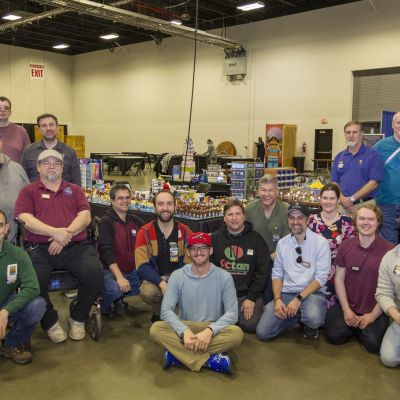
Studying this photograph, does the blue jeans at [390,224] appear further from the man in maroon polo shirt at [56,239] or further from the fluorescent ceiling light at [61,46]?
the fluorescent ceiling light at [61,46]

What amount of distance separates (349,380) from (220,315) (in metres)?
0.89

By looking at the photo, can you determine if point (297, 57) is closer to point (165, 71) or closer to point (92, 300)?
point (165, 71)

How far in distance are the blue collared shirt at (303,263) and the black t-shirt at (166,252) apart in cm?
78

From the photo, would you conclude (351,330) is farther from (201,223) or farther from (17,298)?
(17,298)

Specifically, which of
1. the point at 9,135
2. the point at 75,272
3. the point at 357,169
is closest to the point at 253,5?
the point at 357,169

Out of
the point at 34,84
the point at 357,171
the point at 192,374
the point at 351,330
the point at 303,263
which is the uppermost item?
the point at 34,84

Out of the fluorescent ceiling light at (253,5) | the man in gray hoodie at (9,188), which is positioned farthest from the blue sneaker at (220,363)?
the fluorescent ceiling light at (253,5)

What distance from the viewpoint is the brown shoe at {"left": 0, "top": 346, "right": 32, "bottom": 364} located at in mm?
3053

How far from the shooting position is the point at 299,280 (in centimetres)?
356

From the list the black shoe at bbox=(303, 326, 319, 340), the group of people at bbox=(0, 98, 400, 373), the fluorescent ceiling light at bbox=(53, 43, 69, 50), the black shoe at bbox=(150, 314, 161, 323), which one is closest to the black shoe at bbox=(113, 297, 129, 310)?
the group of people at bbox=(0, 98, 400, 373)

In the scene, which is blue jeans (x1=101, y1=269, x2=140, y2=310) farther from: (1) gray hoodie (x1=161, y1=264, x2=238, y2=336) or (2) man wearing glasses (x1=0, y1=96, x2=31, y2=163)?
(2) man wearing glasses (x1=0, y1=96, x2=31, y2=163)

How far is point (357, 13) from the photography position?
14641mm

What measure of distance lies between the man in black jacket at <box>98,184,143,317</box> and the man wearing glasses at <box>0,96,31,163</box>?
3.54ft

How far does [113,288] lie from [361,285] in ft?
6.14
